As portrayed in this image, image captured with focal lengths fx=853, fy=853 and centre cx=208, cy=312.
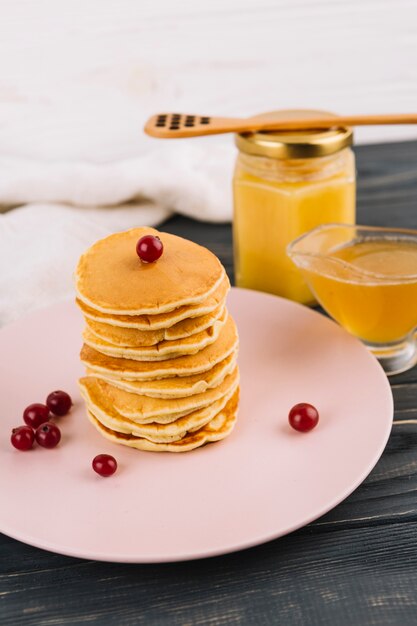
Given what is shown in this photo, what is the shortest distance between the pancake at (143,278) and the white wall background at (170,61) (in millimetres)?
1941

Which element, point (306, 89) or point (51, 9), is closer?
point (51, 9)

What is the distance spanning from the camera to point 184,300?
1.37m

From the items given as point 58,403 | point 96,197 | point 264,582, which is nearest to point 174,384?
point 58,403

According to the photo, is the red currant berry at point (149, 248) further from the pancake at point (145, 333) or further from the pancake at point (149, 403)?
the pancake at point (149, 403)

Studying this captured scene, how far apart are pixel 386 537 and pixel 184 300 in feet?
1.59

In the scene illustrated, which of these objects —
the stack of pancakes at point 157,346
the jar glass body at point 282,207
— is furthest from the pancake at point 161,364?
the jar glass body at point 282,207

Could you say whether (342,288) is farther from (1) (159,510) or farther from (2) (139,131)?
(2) (139,131)

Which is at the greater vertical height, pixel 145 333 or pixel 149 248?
pixel 149 248

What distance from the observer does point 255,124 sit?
1.85 m

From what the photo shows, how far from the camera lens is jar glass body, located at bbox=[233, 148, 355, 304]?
6.10 feet

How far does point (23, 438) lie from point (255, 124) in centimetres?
86

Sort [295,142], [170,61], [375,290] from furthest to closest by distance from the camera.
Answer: [170,61]
[295,142]
[375,290]

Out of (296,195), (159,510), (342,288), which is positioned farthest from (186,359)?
(296,195)

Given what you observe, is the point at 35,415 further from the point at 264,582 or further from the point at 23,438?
the point at 264,582
